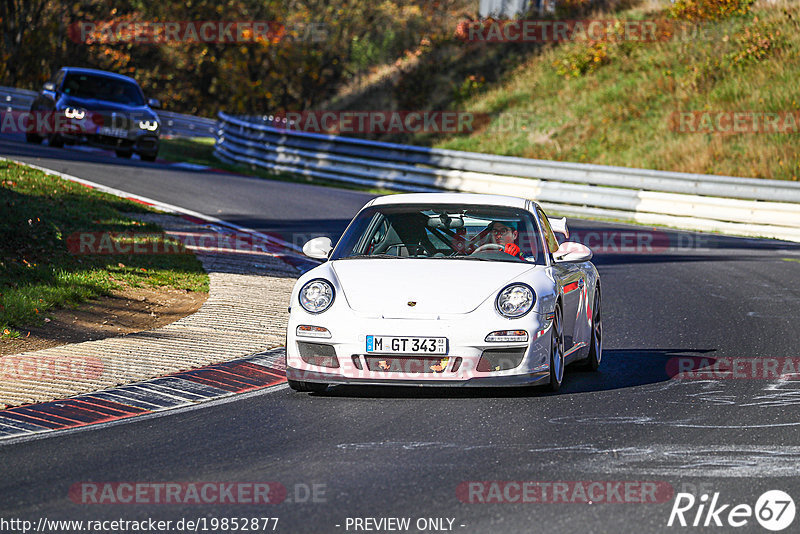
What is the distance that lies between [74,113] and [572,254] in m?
19.4

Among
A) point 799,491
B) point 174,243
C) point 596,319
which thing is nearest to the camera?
point 799,491

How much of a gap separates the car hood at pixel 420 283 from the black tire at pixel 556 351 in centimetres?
41

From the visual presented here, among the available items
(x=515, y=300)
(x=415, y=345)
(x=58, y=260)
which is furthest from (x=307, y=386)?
(x=58, y=260)

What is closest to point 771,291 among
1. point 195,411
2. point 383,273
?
point 383,273

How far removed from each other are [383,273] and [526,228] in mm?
1317

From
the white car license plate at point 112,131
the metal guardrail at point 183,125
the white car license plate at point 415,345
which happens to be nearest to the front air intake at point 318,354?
the white car license plate at point 415,345

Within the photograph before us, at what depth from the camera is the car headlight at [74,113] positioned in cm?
2597

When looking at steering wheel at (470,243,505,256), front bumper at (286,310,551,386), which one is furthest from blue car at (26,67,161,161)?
front bumper at (286,310,551,386)

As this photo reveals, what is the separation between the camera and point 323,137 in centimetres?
2880

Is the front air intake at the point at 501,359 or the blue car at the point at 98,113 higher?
the blue car at the point at 98,113

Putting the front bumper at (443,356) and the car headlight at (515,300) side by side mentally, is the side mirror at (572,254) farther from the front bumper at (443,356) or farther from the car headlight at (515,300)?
the front bumper at (443,356)

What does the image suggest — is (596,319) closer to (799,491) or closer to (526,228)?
(526,228)

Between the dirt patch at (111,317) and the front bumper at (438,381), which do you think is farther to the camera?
the dirt patch at (111,317)

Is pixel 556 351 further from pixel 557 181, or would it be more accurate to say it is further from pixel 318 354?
pixel 557 181
